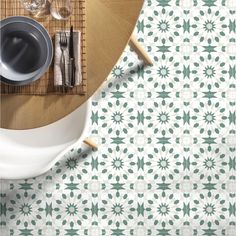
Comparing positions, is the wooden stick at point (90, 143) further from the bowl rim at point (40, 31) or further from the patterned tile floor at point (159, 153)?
the bowl rim at point (40, 31)

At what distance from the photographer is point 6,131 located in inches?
67.2

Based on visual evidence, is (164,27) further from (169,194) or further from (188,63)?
(169,194)

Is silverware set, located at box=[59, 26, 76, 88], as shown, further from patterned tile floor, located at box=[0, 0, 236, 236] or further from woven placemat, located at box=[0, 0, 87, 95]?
patterned tile floor, located at box=[0, 0, 236, 236]

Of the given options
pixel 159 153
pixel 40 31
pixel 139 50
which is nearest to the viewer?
pixel 40 31

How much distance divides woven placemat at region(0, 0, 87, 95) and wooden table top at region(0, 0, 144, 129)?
1 centimetres

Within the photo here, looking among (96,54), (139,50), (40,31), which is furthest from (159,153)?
(40,31)

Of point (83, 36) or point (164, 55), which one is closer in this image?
point (83, 36)

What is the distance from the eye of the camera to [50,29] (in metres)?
1.48

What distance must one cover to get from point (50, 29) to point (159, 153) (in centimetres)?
85

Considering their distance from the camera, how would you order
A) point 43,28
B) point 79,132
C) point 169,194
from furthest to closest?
point 169,194 → point 79,132 → point 43,28

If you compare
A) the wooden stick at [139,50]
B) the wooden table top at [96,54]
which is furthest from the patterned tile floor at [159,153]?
the wooden table top at [96,54]

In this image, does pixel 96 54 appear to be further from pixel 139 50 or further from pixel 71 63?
pixel 139 50

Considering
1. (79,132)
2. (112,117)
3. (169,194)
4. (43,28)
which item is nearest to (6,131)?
(79,132)

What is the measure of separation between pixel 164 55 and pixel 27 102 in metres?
0.84
